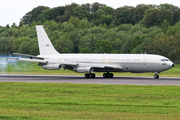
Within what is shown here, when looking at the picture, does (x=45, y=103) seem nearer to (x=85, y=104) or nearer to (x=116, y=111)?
(x=85, y=104)

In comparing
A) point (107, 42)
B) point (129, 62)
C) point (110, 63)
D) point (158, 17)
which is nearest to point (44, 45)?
point (110, 63)

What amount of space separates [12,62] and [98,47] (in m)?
51.6

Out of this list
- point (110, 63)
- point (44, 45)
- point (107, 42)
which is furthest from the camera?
point (107, 42)

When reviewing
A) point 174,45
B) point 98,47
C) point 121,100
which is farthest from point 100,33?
point 121,100

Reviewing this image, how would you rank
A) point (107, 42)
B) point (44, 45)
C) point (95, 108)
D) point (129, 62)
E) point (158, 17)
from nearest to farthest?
1. point (95, 108)
2. point (129, 62)
3. point (44, 45)
4. point (107, 42)
5. point (158, 17)

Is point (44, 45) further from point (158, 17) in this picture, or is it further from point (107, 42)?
point (158, 17)

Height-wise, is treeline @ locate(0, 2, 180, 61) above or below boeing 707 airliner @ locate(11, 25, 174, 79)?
above

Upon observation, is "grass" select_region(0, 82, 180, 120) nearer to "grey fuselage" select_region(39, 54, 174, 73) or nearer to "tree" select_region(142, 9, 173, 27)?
"grey fuselage" select_region(39, 54, 174, 73)

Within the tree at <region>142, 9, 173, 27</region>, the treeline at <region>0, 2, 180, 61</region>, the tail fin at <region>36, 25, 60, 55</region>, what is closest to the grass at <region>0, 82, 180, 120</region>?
the tail fin at <region>36, 25, 60, 55</region>

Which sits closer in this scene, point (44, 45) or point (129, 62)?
point (129, 62)

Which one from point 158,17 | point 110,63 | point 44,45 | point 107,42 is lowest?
point 110,63

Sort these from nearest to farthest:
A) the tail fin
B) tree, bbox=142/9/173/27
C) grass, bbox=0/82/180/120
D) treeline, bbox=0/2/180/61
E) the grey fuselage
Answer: grass, bbox=0/82/180/120, the grey fuselage, the tail fin, treeline, bbox=0/2/180/61, tree, bbox=142/9/173/27

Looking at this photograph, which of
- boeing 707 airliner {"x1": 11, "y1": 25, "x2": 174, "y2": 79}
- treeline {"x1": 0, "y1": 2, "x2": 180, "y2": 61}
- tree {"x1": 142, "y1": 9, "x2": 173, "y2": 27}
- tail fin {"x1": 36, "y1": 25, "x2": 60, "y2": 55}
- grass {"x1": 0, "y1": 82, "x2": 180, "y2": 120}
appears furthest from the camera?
tree {"x1": 142, "y1": 9, "x2": 173, "y2": 27}

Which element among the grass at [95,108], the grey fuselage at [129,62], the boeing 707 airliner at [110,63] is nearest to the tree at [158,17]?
the boeing 707 airliner at [110,63]
